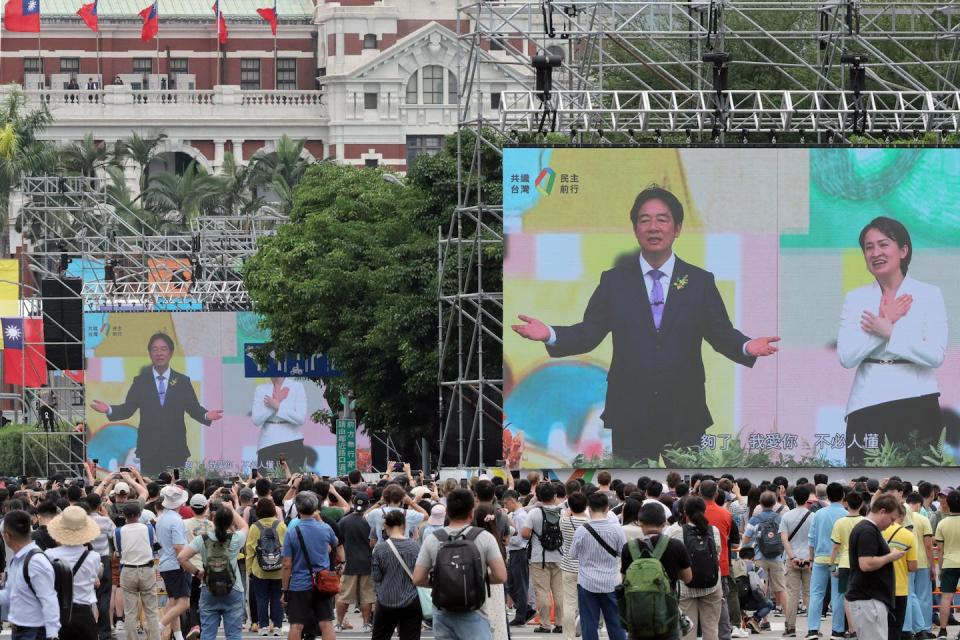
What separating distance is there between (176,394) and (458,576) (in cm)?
4730

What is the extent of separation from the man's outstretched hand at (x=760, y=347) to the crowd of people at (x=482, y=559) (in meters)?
10.8

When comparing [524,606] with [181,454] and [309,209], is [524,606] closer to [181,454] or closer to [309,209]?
[309,209]

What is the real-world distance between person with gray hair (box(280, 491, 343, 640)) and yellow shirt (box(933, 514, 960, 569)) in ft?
20.2

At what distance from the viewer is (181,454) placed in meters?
62.0

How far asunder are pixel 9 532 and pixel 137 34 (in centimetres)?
9367

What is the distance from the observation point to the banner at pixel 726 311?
36625 millimetres

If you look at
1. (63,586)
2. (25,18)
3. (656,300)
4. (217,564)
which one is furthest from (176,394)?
(63,586)

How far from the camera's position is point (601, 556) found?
18.0 meters

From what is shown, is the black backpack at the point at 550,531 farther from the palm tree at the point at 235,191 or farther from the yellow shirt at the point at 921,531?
the palm tree at the point at 235,191

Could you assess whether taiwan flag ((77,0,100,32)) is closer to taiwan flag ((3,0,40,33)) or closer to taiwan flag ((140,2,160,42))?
taiwan flag ((140,2,160,42))

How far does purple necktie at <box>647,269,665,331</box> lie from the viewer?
36906 mm

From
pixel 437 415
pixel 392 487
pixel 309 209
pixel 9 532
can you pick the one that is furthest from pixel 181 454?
pixel 9 532

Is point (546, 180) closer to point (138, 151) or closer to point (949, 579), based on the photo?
point (949, 579)

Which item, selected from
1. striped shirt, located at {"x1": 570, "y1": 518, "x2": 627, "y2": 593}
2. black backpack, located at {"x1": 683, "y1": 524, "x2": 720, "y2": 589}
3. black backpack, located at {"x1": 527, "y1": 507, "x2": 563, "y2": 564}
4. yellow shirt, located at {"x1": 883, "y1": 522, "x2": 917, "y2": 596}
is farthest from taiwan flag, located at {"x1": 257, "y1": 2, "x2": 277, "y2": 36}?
black backpack, located at {"x1": 683, "y1": 524, "x2": 720, "y2": 589}
